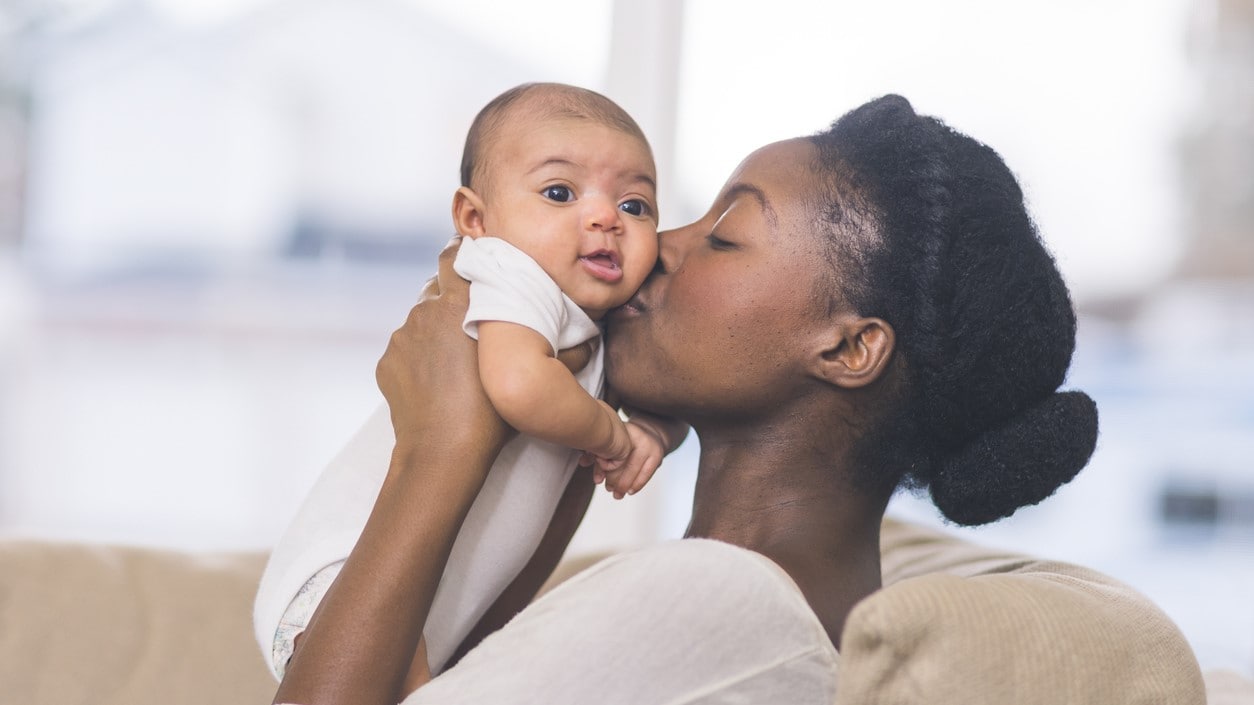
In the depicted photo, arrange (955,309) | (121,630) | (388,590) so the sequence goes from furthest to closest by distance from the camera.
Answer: (121,630) → (955,309) → (388,590)

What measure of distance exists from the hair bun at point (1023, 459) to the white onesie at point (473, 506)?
468 mm

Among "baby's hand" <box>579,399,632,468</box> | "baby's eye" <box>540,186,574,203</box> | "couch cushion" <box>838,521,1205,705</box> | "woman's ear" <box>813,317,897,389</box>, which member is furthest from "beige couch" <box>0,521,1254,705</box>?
"baby's eye" <box>540,186,574,203</box>

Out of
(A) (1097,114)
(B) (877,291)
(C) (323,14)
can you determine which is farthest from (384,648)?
(A) (1097,114)

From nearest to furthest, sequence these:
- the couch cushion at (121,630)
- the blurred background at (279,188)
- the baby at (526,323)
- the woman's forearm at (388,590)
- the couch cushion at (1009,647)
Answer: the couch cushion at (1009,647) < the woman's forearm at (388,590) < the baby at (526,323) < the couch cushion at (121,630) < the blurred background at (279,188)

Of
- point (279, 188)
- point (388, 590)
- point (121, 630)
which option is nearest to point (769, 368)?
point (388, 590)

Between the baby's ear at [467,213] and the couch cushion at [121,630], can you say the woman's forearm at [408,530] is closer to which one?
the baby's ear at [467,213]

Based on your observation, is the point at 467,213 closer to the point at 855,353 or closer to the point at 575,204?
the point at 575,204

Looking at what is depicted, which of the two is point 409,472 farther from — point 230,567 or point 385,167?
point 385,167

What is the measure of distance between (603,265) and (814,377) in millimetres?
284

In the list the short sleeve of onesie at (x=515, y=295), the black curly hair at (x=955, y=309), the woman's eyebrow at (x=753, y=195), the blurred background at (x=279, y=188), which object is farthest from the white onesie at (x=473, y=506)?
the blurred background at (x=279, y=188)

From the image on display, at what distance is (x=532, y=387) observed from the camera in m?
1.18

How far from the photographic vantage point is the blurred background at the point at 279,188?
3.24 m

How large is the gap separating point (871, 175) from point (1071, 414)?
0.39 meters

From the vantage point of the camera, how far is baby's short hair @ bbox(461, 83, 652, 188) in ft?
4.43
